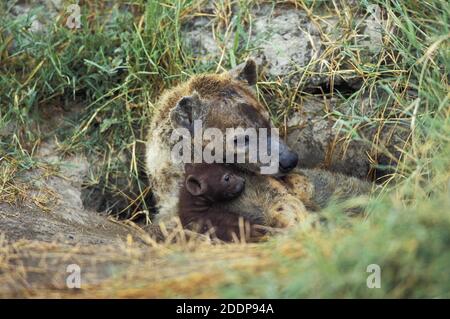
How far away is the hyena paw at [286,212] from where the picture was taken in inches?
212

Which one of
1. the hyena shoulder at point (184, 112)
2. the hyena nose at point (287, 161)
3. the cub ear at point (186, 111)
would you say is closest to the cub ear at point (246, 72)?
the hyena shoulder at point (184, 112)

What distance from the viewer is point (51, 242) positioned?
5109 millimetres

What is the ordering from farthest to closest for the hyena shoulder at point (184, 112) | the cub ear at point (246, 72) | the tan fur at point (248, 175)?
the cub ear at point (246, 72) → the hyena shoulder at point (184, 112) → the tan fur at point (248, 175)

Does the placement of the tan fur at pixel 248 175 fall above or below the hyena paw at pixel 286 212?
above

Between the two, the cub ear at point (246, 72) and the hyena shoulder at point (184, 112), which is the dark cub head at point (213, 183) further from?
the cub ear at point (246, 72)

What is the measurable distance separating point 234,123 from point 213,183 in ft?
1.55

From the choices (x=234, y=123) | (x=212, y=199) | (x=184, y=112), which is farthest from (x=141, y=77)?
(x=212, y=199)

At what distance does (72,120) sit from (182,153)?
1.54 metres

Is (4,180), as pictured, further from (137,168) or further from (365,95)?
(365,95)

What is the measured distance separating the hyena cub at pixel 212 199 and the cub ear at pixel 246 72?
0.89 meters

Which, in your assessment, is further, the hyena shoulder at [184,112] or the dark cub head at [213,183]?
the hyena shoulder at [184,112]

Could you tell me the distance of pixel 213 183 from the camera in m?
5.48

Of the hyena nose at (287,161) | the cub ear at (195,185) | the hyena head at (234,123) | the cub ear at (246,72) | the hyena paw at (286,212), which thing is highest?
the cub ear at (246,72)

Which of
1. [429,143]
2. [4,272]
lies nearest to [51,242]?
[4,272]
